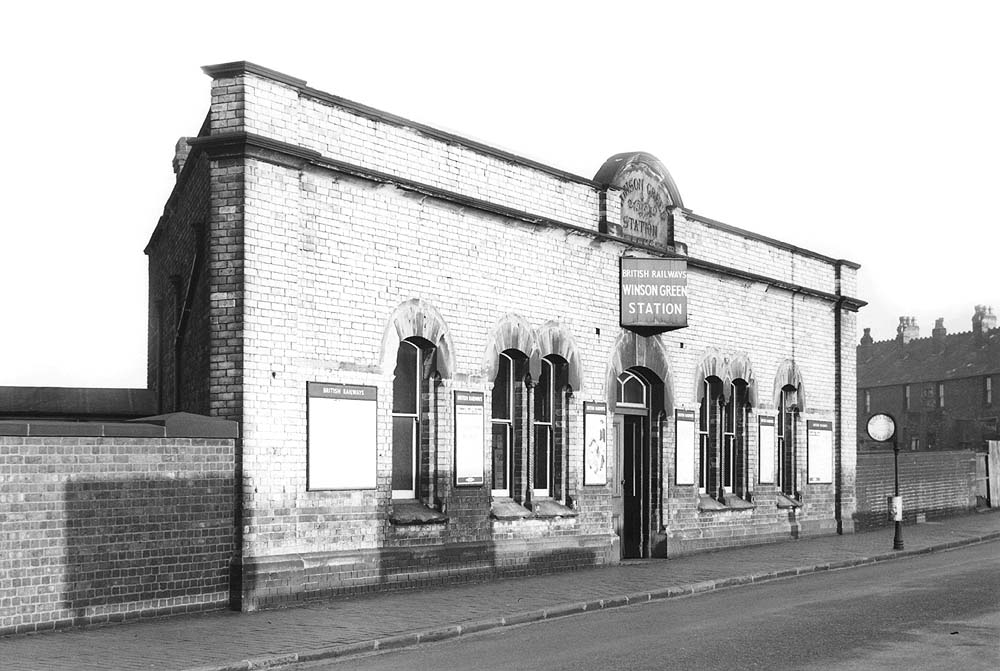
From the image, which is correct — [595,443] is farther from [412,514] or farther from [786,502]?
[786,502]

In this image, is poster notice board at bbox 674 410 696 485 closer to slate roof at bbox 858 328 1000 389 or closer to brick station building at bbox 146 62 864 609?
brick station building at bbox 146 62 864 609

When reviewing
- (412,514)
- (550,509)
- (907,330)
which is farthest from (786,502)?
(907,330)

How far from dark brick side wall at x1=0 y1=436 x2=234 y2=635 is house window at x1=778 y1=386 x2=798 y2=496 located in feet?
49.4

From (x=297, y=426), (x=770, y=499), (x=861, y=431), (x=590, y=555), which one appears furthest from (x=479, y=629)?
(x=861, y=431)

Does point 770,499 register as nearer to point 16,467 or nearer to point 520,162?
point 520,162

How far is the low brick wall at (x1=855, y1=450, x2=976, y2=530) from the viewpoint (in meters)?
28.8

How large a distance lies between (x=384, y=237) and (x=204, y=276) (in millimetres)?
2481

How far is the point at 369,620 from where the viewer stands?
41.9ft

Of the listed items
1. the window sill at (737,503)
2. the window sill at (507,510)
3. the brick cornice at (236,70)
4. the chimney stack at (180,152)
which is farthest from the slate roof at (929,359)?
the brick cornice at (236,70)

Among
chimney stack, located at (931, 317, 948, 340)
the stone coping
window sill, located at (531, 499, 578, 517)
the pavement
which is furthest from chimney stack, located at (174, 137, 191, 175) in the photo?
chimney stack, located at (931, 317, 948, 340)

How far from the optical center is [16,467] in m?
11.9

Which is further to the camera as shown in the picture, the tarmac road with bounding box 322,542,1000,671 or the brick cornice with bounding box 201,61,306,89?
the brick cornice with bounding box 201,61,306,89

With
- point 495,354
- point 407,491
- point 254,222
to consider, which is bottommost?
point 407,491

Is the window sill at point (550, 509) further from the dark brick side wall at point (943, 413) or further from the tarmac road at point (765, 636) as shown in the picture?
the dark brick side wall at point (943, 413)
